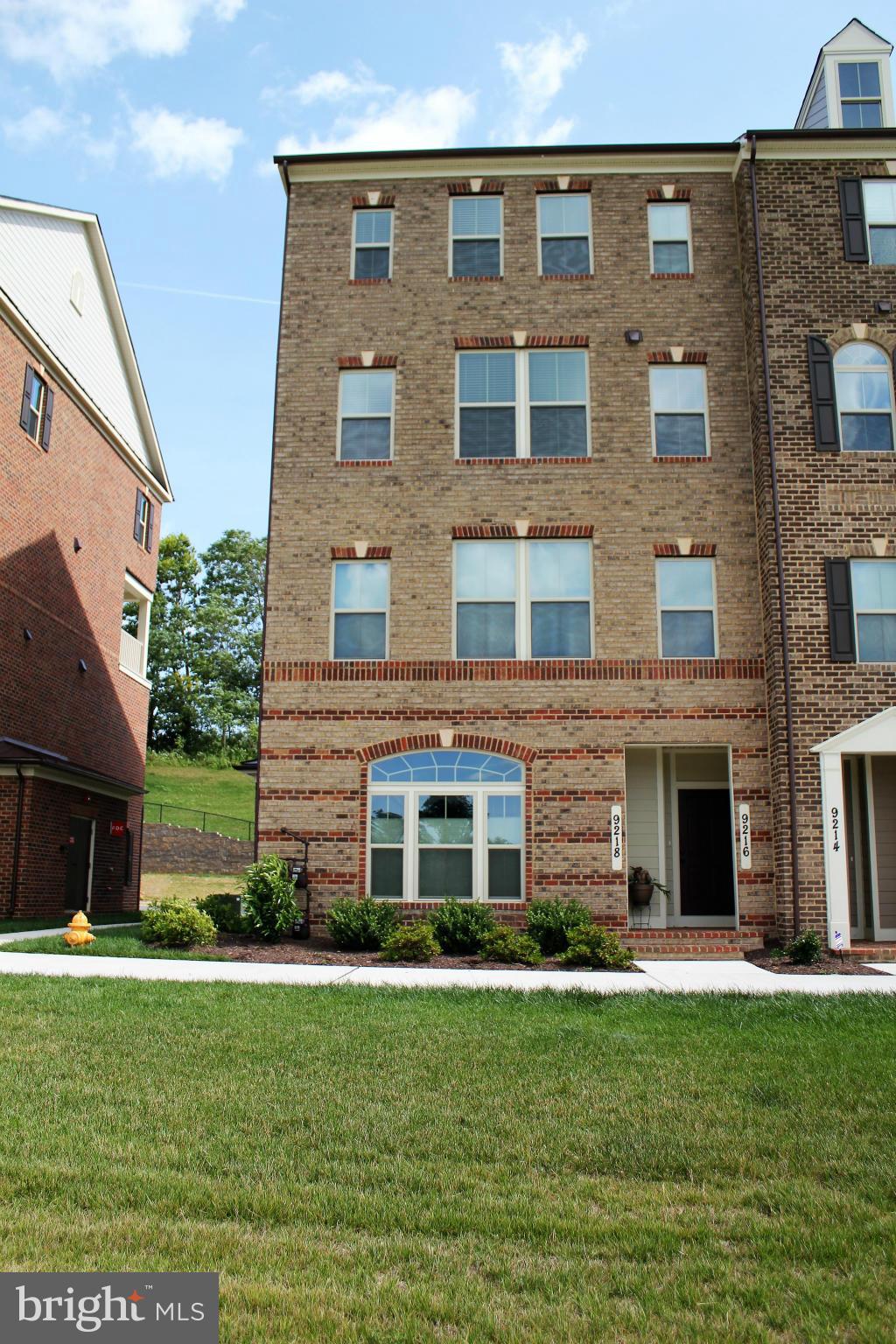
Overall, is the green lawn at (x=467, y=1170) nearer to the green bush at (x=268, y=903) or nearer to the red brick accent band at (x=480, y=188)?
the green bush at (x=268, y=903)

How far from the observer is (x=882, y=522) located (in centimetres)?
1588

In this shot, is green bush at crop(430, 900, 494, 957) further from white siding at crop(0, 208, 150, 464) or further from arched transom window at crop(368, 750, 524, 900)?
white siding at crop(0, 208, 150, 464)

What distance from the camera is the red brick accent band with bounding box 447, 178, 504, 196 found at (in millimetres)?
17719

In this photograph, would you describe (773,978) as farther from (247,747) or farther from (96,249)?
(247,747)

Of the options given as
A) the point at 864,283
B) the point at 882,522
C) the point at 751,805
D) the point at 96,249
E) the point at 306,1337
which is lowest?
the point at 306,1337

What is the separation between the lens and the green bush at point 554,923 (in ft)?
47.2

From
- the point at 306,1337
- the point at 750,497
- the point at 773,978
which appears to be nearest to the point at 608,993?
the point at 773,978

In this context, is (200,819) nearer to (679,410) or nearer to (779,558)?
(679,410)

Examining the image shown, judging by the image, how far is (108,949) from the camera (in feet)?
44.0

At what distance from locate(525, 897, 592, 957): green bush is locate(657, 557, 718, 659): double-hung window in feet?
13.1

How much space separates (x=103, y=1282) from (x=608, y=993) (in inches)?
290

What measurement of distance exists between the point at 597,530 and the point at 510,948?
636cm

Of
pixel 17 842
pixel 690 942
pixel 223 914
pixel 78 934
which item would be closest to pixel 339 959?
pixel 223 914

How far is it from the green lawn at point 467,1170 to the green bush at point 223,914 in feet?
20.6
